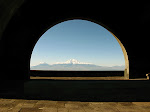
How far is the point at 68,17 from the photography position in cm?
1180

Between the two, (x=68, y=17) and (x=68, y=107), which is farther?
(x=68, y=17)

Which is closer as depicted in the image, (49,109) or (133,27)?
(49,109)

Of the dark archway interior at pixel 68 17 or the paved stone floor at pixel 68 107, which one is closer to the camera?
the paved stone floor at pixel 68 107

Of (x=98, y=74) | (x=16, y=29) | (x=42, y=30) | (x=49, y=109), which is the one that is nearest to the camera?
(x=49, y=109)

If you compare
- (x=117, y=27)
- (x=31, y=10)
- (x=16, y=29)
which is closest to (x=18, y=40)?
(x=16, y=29)

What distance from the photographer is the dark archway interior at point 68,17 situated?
10.7 metres

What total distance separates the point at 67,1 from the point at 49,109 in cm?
983

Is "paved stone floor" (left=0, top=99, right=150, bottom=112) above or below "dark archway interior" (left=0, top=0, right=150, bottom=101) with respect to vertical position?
below

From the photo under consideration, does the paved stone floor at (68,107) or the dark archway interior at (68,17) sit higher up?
the dark archway interior at (68,17)

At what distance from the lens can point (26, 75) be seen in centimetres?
1081

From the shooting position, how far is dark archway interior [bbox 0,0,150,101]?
10727mm

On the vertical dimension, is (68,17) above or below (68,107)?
above

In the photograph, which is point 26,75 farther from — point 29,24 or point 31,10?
point 31,10

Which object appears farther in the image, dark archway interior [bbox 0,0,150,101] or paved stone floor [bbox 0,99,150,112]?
dark archway interior [bbox 0,0,150,101]
